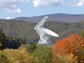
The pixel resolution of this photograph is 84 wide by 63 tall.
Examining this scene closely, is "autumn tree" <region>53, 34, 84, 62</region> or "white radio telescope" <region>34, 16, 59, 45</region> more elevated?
"autumn tree" <region>53, 34, 84, 62</region>

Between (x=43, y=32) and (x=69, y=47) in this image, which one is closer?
(x=69, y=47)

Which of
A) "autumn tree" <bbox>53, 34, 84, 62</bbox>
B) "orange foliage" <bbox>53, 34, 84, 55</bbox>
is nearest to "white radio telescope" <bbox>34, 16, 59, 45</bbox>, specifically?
"orange foliage" <bbox>53, 34, 84, 55</bbox>

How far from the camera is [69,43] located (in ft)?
145

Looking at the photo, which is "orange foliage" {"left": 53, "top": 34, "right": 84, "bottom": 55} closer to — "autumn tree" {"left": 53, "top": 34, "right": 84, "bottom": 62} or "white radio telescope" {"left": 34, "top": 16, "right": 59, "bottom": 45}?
"autumn tree" {"left": 53, "top": 34, "right": 84, "bottom": 62}

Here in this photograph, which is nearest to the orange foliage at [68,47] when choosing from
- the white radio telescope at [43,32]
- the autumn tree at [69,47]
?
the autumn tree at [69,47]

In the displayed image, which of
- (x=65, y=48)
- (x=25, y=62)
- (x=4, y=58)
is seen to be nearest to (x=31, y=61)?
(x=25, y=62)

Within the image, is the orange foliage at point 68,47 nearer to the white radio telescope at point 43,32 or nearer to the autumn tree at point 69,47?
the autumn tree at point 69,47

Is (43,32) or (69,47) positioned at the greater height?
(69,47)

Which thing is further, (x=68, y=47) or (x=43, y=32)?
(x=43, y=32)

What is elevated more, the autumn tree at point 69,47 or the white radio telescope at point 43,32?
the autumn tree at point 69,47

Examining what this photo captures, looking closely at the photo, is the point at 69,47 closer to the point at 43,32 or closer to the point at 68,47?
the point at 68,47

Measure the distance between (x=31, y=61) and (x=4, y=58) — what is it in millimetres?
3928

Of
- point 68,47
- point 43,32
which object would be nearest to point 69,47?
point 68,47

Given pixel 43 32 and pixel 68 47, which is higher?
pixel 68 47
